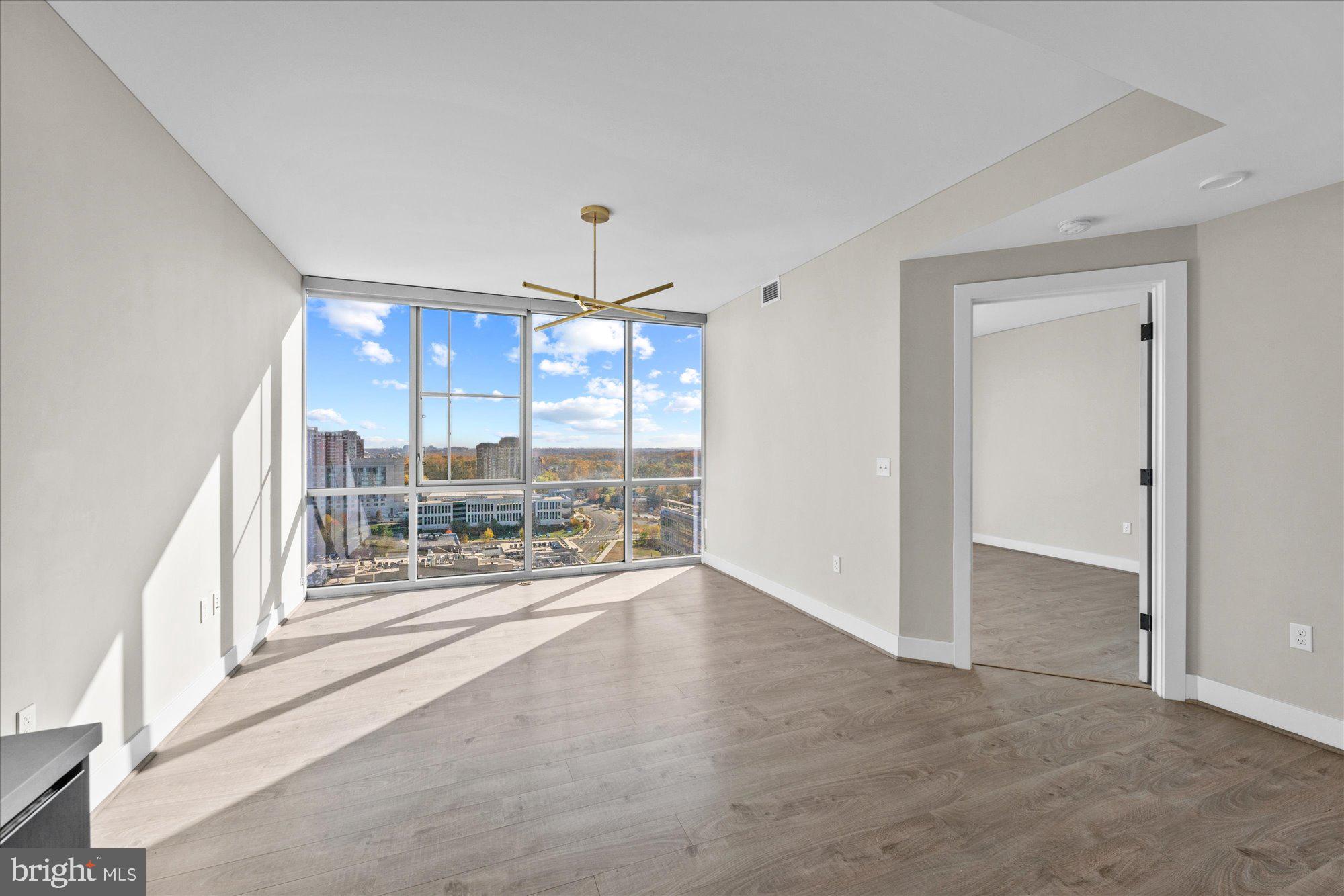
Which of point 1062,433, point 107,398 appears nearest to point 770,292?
point 1062,433

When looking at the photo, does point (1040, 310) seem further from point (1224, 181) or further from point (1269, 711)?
point (1269, 711)

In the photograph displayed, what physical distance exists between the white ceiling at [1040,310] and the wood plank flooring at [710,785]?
3.91m

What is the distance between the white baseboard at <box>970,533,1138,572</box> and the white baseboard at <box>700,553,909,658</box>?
2.28 m

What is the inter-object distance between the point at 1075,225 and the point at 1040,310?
12.8ft

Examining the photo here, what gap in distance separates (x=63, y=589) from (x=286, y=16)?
203 centimetres

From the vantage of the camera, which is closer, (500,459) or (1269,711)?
(1269,711)

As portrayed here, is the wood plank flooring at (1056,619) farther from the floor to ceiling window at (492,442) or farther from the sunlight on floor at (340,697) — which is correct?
the floor to ceiling window at (492,442)

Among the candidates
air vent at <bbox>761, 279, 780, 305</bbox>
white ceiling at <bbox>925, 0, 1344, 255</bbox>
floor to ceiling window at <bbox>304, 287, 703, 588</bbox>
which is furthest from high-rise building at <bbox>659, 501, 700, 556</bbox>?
white ceiling at <bbox>925, 0, 1344, 255</bbox>

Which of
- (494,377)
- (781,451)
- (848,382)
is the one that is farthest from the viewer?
(494,377)

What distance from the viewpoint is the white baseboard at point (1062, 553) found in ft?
20.0

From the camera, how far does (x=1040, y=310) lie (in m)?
6.39

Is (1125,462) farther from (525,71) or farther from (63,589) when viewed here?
(63,589)

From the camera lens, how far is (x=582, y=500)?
6.05 meters

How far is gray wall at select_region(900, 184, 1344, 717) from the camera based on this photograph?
102 inches
